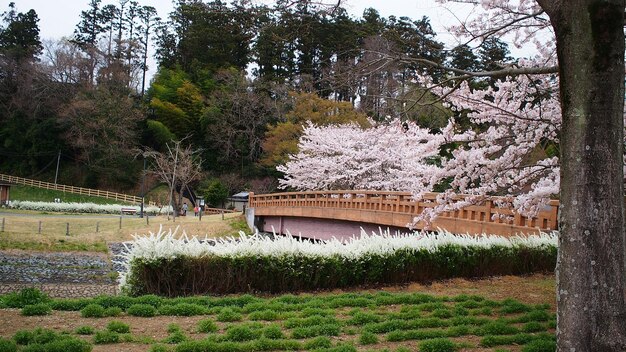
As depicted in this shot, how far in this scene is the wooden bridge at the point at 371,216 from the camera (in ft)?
39.7

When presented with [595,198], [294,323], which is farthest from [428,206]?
[595,198]

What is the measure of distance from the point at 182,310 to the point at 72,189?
158 ft

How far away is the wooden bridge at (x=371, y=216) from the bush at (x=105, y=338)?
7.32m

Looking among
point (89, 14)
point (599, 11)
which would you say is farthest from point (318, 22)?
point (89, 14)

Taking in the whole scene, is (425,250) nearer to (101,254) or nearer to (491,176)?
(491,176)

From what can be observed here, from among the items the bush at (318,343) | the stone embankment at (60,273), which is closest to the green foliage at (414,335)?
the bush at (318,343)

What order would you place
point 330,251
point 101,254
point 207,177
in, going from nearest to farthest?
point 330,251
point 101,254
point 207,177

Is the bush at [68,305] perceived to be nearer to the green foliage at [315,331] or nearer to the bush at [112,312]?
the bush at [112,312]

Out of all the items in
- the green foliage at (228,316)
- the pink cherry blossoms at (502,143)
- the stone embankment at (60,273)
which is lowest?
the stone embankment at (60,273)

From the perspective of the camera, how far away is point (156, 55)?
59.2m

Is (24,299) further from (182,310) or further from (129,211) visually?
(129,211)

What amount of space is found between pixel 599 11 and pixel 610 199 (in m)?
1.49

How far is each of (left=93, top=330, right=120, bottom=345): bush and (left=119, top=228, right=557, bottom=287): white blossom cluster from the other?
319 cm

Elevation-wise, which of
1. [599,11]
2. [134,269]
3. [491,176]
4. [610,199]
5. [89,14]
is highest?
[89,14]
